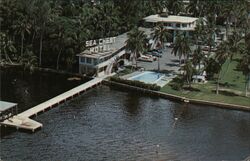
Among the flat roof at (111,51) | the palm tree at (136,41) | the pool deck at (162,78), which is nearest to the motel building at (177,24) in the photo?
the flat roof at (111,51)

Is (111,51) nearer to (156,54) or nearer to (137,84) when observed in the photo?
(137,84)

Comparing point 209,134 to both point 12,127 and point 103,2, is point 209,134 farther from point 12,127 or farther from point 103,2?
point 103,2

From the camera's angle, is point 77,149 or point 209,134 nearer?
point 77,149

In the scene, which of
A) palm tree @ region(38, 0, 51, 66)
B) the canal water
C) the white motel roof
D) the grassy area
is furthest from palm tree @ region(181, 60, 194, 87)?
the white motel roof

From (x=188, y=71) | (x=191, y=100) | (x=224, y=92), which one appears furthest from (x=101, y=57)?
(x=224, y=92)

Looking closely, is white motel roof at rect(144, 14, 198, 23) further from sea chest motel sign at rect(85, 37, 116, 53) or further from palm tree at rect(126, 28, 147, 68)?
palm tree at rect(126, 28, 147, 68)

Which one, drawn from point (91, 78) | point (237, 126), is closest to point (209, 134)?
point (237, 126)
